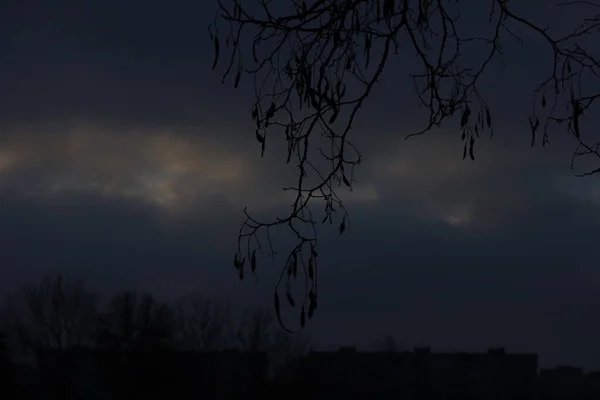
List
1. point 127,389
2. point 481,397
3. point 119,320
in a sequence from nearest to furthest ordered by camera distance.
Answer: point 127,389 < point 119,320 < point 481,397

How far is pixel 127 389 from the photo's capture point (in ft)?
162

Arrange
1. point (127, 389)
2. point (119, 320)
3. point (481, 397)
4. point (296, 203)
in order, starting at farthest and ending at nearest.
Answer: point (481, 397) < point (119, 320) < point (127, 389) < point (296, 203)

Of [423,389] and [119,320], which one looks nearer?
[119,320]

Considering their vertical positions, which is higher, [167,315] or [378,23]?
[167,315]

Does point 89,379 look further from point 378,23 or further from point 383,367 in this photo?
point 378,23

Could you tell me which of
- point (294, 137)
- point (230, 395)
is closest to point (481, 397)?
point (230, 395)

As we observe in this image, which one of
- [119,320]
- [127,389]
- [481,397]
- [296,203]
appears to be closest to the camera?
[296,203]

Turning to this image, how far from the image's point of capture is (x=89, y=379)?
51.8m

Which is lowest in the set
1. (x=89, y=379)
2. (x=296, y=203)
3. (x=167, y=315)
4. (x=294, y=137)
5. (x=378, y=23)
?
(x=296, y=203)

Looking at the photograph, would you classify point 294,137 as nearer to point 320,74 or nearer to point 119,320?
point 320,74

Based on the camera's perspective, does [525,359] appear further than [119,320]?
Yes

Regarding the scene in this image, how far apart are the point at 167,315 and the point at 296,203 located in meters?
50.1

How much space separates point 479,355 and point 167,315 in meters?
16.5

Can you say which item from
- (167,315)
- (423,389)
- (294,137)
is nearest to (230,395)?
(167,315)
